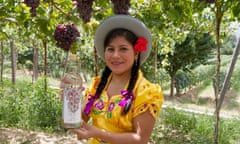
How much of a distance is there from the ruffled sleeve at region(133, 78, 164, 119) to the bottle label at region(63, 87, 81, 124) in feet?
0.80

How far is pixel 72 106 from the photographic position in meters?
0.97

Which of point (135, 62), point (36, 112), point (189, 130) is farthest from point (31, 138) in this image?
point (135, 62)

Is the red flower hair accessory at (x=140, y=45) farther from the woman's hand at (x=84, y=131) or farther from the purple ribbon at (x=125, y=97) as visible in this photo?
the woman's hand at (x=84, y=131)

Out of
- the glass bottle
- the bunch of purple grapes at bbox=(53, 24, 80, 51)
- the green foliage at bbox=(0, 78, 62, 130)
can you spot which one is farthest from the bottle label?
the green foliage at bbox=(0, 78, 62, 130)

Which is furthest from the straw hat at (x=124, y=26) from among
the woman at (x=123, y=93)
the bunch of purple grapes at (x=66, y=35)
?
the bunch of purple grapes at (x=66, y=35)

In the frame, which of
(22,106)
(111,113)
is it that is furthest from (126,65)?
(22,106)

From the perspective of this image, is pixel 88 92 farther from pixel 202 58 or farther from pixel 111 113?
pixel 202 58

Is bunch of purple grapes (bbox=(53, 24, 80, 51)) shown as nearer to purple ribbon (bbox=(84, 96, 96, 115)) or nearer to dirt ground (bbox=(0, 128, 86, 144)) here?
purple ribbon (bbox=(84, 96, 96, 115))

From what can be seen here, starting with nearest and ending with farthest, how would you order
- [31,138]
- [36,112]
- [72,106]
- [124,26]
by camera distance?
[72,106] → [124,26] → [31,138] → [36,112]

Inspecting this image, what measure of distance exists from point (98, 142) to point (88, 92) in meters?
0.23

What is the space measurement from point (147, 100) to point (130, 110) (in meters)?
0.08

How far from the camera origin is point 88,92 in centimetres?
135

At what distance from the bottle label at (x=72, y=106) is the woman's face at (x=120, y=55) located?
9.5 inches

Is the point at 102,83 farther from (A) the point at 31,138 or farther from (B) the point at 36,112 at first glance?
(B) the point at 36,112
